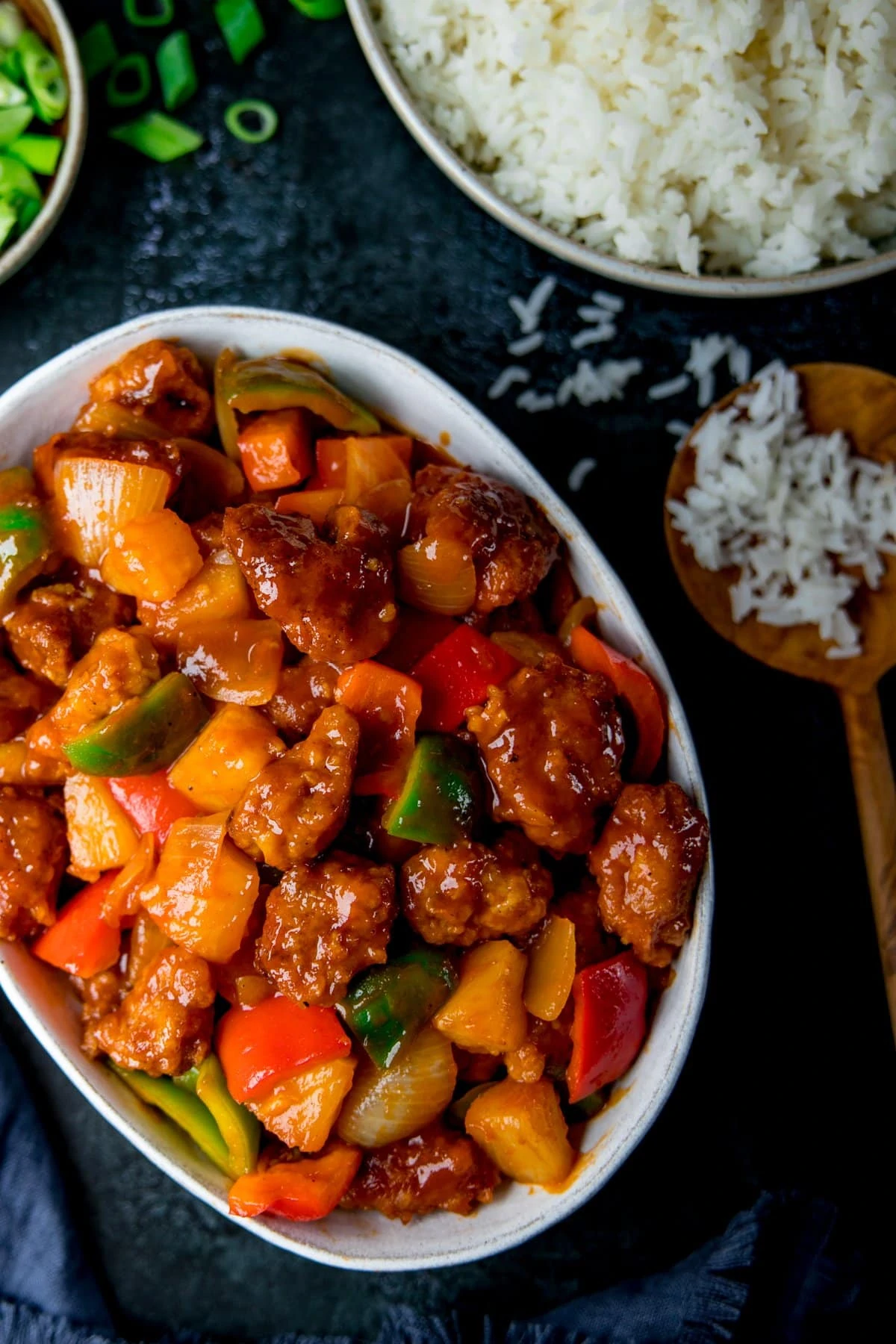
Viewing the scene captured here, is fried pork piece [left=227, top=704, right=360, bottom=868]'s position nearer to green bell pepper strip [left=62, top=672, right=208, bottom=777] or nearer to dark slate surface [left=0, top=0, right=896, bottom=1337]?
green bell pepper strip [left=62, top=672, right=208, bottom=777]

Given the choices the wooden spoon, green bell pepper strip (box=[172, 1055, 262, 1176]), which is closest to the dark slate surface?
the wooden spoon

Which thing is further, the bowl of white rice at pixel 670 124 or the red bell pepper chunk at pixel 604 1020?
the bowl of white rice at pixel 670 124

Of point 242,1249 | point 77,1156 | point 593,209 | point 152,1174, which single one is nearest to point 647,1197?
point 242,1249

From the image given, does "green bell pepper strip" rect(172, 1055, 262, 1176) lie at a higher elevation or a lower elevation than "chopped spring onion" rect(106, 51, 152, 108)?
lower

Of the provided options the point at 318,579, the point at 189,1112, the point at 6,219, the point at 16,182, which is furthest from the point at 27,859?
the point at 16,182

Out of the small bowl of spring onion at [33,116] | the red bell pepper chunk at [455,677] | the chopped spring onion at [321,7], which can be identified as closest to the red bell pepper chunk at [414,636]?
the red bell pepper chunk at [455,677]

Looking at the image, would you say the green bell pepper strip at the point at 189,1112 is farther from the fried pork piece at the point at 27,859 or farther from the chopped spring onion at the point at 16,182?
the chopped spring onion at the point at 16,182

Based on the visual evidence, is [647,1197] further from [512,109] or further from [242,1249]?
[512,109]
